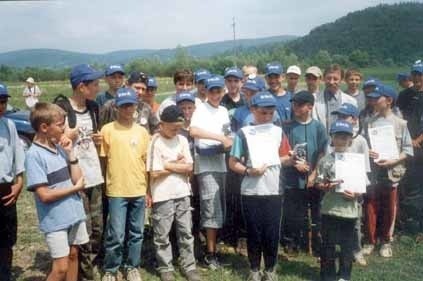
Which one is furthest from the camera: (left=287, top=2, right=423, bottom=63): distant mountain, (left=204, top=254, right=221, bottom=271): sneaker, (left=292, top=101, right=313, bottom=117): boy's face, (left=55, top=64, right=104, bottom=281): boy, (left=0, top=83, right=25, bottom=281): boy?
(left=287, top=2, right=423, bottom=63): distant mountain

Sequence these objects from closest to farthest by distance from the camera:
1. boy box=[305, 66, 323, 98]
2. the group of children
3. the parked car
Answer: the group of children
boy box=[305, 66, 323, 98]
the parked car

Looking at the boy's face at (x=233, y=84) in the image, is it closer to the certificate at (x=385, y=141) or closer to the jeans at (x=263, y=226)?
the jeans at (x=263, y=226)

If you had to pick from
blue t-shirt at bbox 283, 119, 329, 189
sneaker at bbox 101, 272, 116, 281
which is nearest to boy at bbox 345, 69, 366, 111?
blue t-shirt at bbox 283, 119, 329, 189

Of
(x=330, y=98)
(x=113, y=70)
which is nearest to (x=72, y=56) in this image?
(x=113, y=70)

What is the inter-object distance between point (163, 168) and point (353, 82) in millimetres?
2963

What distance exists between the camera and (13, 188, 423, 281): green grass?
4766 mm

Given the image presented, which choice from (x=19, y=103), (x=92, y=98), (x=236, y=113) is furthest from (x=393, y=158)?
(x=19, y=103)

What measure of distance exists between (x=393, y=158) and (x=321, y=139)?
3.15 feet

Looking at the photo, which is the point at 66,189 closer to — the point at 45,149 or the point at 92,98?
the point at 45,149

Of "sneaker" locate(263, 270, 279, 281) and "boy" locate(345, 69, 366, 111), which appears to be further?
"boy" locate(345, 69, 366, 111)

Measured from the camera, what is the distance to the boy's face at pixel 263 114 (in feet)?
14.2

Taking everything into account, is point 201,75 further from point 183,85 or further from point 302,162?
point 302,162

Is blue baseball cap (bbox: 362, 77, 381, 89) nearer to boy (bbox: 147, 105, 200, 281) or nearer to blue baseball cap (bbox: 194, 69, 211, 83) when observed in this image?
blue baseball cap (bbox: 194, 69, 211, 83)

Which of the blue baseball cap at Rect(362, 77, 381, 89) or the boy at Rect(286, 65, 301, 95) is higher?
the boy at Rect(286, 65, 301, 95)
